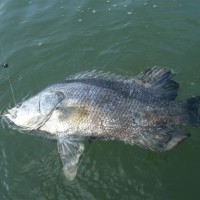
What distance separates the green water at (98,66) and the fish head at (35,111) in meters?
0.51

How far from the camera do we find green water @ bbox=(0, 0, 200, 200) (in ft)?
13.2

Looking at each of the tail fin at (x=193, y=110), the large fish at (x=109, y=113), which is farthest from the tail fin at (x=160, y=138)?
the tail fin at (x=193, y=110)

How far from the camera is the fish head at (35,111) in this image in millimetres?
4438

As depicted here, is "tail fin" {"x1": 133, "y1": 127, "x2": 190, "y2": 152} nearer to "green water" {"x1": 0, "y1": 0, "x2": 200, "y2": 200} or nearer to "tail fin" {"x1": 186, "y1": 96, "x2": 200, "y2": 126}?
"tail fin" {"x1": 186, "y1": 96, "x2": 200, "y2": 126}

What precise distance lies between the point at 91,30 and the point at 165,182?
500 cm

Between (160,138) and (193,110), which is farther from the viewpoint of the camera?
(193,110)

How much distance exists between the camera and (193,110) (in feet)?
13.0

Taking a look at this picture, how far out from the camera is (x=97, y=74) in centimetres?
476

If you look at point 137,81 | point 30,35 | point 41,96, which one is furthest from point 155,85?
point 30,35

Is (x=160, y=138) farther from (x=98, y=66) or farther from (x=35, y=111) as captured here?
(x=98, y=66)

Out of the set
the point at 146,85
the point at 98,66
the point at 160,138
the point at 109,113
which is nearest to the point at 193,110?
the point at 160,138

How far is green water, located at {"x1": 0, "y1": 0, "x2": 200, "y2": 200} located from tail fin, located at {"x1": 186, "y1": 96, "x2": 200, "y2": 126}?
0.62m

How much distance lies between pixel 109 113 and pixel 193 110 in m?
1.27

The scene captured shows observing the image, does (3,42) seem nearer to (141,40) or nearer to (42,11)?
(42,11)
